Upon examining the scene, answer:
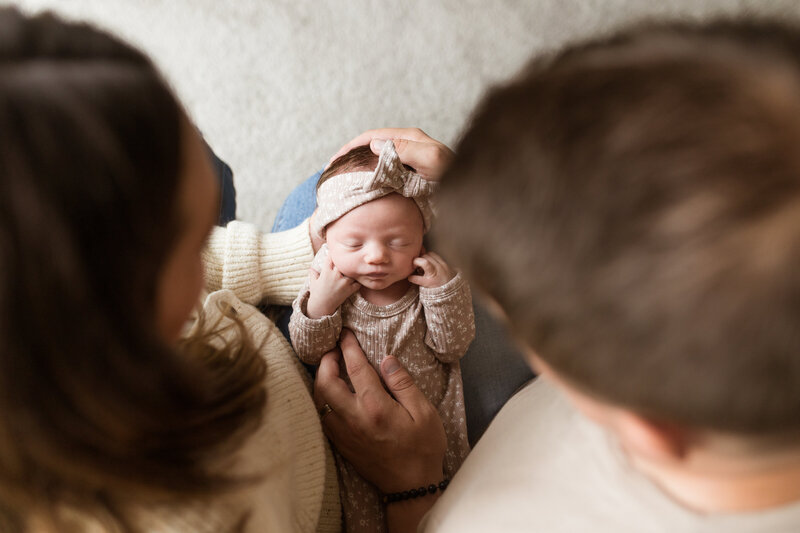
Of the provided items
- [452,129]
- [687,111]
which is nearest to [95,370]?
[687,111]

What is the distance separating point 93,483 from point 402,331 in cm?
66

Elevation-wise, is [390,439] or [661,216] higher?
[661,216]

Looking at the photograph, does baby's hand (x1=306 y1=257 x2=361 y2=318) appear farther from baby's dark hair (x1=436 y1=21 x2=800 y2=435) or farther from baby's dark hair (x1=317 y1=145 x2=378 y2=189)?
baby's dark hair (x1=436 y1=21 x2=800 y2=435)

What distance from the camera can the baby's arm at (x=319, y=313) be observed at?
0.98 metres

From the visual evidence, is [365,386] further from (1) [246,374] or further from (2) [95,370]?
(2) [95,370]

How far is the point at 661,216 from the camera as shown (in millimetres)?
320

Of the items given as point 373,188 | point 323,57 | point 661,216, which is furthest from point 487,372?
point 323,57

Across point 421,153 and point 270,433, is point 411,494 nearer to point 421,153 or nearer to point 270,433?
point 270,433

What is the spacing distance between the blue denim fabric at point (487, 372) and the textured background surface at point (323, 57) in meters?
0.76

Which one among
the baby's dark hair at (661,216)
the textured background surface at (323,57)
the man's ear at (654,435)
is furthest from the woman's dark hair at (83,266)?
the textured background surface at (323,57)

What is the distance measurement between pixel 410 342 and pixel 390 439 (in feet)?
0.74

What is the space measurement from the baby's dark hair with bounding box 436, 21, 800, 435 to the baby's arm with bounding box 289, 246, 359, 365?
0.62 m

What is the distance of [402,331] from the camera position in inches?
41.4

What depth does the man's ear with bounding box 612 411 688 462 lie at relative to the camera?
0.40m
